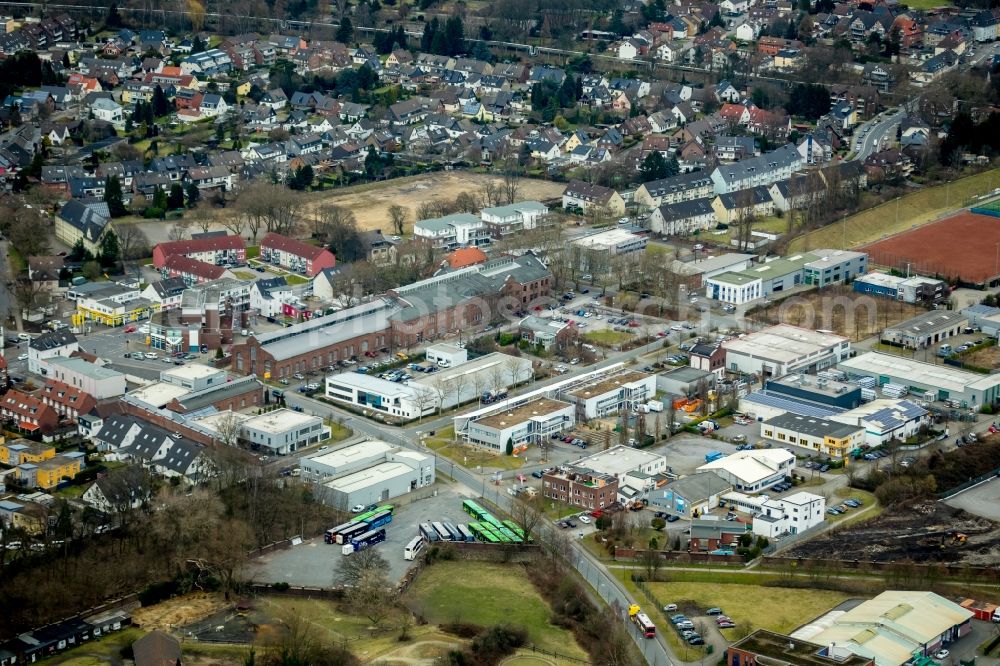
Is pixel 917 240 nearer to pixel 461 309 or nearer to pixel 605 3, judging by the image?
pixel 461 309

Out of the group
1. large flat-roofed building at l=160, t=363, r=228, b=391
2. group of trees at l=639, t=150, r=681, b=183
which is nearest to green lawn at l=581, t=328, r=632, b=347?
large flat-roofed building at l=160, t=363, r=228, b=391

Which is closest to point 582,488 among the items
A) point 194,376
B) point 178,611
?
point 178,611

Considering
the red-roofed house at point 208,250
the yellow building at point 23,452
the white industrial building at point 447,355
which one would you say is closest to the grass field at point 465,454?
the white industrial building at point 447,355

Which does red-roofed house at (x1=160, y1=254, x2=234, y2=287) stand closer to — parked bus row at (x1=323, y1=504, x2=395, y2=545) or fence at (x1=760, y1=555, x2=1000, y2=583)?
parked bus row at (x1=323, y1=504, x2=395, y2=545)

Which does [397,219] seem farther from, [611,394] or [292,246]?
[611,394]

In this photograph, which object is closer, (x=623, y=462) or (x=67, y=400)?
(x=623, y=462)

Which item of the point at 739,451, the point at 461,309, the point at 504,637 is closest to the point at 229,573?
the point at 504,637
